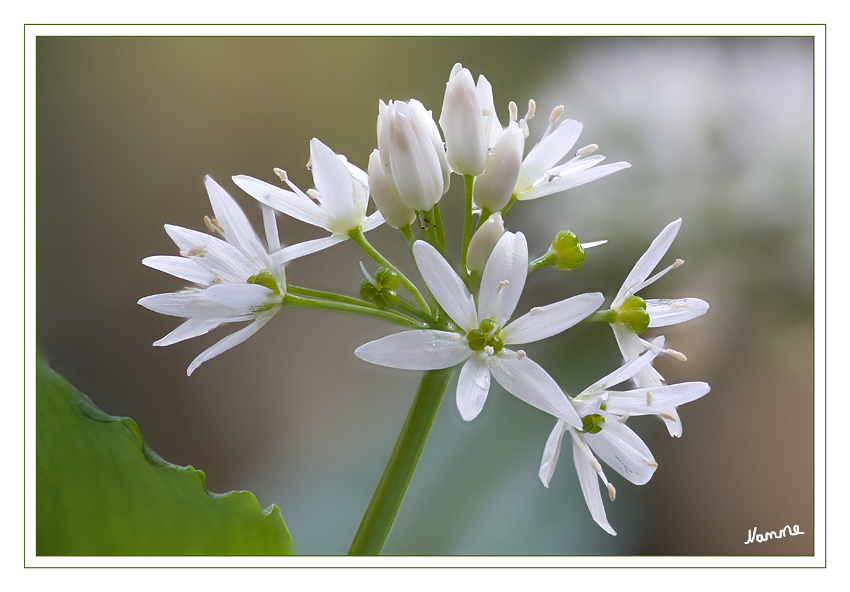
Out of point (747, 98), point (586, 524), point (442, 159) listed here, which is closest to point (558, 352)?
point (586, 524)

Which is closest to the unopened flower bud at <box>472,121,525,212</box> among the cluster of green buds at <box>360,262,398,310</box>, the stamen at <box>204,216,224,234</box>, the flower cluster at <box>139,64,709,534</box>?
the flower cluster at <box>139,64,709,534</box>

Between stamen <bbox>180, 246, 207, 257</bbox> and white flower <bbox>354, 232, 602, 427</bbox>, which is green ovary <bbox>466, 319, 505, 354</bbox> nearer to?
white flower <bbox>354, 232, 602, 427</bbox>

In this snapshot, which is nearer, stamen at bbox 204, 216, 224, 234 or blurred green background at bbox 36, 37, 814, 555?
stamen at bbox 204, 216, 224, 234

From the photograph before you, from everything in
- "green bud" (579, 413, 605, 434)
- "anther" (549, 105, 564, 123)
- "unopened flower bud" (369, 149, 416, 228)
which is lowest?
"green bud" (579, 413, 605, 434)

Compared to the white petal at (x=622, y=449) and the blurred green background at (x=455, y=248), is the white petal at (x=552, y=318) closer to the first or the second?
the white petal at (x=622, y=449)

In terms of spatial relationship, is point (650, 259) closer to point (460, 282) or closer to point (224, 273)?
point (460, 282)

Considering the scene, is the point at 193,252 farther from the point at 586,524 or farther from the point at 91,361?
the point at 586,524
